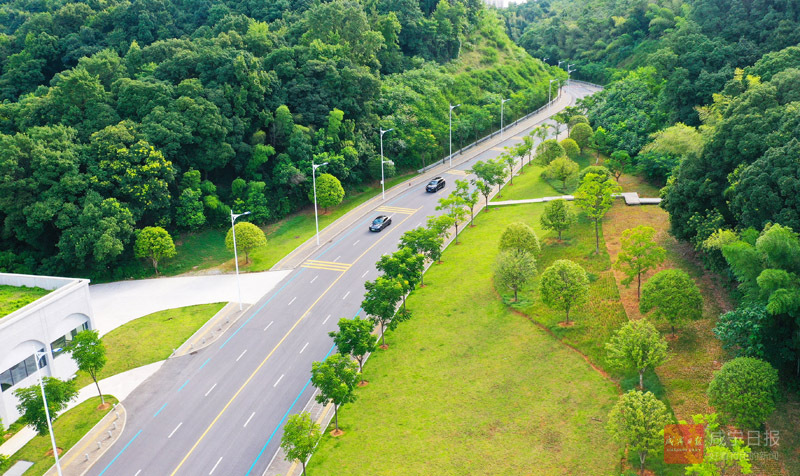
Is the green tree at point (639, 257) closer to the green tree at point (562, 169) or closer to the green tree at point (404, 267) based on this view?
the green tree at point (404, 267)

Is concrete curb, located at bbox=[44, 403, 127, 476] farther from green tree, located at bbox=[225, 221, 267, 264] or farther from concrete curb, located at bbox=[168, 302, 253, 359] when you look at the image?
green tree, located at bbox=[225, 221, 267, 264]

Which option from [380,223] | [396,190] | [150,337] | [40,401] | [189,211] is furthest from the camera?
[396,190]

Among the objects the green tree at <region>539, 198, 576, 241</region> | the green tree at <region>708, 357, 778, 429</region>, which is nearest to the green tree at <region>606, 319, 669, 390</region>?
the green tree at <region>708, 357, 778, 429</region>

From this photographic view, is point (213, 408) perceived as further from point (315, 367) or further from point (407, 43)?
point (407, 43)

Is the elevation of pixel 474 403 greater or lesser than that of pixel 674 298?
lesser

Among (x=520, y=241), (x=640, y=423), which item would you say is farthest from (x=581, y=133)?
(x=640, y=423)

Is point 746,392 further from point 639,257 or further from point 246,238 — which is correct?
point 246,238

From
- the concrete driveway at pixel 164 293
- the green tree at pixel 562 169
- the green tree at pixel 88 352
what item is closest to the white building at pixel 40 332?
the green tree at pixel 88 352
